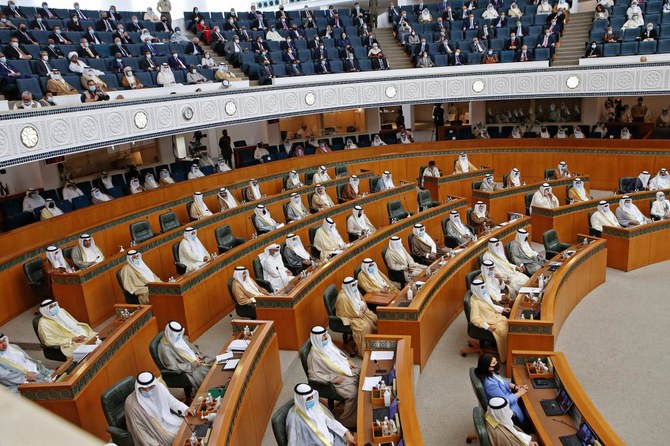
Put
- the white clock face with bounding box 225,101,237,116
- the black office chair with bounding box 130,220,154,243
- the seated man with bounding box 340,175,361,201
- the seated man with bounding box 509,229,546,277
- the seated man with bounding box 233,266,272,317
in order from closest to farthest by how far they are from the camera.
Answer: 1. the seated man with bounding box 233,266,272,317
2. the seated man with bounding box 509,229,546,277
3. the black office chair with bounding box 130,220,154,243
4. the seated man with bounding box 340,175,361,201
5. the white clock face with bounding box 225,101,237,116

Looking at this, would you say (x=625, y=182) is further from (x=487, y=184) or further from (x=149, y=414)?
(x=149, y=414)

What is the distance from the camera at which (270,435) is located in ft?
22.7

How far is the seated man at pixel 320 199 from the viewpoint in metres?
14.7

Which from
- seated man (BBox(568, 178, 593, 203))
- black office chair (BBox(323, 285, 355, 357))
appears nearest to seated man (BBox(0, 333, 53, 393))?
black office chair (BBox(323, 285, 355, 357))

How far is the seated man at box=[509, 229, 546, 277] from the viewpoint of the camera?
1086 cm

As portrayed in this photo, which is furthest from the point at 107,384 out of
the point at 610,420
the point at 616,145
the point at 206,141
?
the point at 616,145

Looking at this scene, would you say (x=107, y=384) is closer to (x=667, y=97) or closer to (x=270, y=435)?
(x=270, y=435)

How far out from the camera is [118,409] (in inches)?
245

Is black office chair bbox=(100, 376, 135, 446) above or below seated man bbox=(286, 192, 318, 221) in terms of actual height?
below

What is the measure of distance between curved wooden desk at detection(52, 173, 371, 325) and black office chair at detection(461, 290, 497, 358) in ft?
19.8

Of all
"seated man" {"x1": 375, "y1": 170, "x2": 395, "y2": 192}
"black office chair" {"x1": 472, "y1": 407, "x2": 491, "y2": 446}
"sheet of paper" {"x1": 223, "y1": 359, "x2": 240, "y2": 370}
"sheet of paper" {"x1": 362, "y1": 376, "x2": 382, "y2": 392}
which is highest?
"seated man" {"x1": 375, "y1": 170, "x2": 395, "y2": 192}

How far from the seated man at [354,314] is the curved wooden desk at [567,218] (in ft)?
21.2

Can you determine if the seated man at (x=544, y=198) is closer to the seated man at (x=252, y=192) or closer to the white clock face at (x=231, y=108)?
→ the seated man at (x=252, y=192)

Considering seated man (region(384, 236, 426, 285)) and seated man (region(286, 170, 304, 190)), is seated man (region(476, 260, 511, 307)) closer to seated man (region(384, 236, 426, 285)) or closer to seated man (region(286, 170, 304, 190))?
seated man (region(384, 236, 426, 285))
